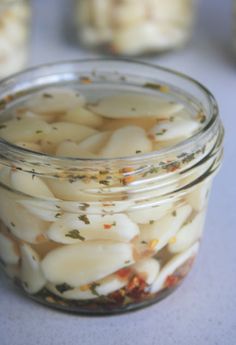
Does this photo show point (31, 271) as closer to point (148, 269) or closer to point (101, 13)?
point (148, 269)

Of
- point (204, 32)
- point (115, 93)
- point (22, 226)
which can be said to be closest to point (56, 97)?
point (115, 93)

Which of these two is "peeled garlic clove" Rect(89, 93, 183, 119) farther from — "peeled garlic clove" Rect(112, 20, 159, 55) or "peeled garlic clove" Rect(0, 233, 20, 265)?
"peeled garlic clove" Rect(112, 20, 159, 55)

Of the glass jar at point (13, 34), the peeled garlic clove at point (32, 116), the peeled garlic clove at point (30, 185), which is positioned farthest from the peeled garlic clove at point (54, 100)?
the glass jar at point (13, 34)

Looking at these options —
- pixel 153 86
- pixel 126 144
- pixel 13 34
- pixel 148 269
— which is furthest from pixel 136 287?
pixel 13 34

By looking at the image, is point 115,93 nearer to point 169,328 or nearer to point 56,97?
point 56,97

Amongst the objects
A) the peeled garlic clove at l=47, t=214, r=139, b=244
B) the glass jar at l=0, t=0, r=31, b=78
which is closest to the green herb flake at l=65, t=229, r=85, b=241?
the peeled garlic clove at l=47, t=214, r=139, b=244

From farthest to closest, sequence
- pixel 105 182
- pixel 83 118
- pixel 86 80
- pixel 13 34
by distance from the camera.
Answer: pixel 13 34
pixel 86 80
pixel 83 118
pixel 105 182

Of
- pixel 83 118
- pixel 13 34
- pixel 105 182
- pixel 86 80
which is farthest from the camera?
pixel 13 34
